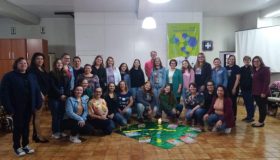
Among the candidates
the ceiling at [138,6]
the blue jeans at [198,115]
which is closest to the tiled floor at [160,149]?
the blue jeans at [198,115]

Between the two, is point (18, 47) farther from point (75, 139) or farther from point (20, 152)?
point (20, 152)

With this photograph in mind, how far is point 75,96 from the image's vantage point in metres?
4.07

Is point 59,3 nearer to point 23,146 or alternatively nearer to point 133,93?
point 133,93

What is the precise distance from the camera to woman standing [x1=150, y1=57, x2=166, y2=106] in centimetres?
527

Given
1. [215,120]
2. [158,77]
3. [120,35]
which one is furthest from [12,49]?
[215,120]

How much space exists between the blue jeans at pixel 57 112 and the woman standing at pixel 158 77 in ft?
6.46

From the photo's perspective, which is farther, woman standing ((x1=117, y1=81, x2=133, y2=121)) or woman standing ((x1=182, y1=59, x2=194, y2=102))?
woman standing ((x1=182, y1=59, x2=194, y2=102))

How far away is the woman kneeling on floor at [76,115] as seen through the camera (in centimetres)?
396

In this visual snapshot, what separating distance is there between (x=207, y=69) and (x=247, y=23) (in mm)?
4200

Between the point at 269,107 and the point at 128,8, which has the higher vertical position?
the point at 128,8

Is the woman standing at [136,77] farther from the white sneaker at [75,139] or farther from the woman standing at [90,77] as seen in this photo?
the white sneaker at [75,139]

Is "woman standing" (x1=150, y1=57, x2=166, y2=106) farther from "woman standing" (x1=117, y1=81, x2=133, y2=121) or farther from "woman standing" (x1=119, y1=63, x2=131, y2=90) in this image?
"woman standing" (x1=117, y1=81, x2=133, y2=121)

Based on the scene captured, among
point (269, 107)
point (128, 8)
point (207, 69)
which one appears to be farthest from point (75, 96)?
point (269, 107)

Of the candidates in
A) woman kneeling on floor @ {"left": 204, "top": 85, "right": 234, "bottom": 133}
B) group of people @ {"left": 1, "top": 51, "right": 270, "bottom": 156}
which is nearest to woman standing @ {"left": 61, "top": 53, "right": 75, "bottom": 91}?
group of people @ {"left": 1, "top": 51, "right": 270, "bottom": 156}
